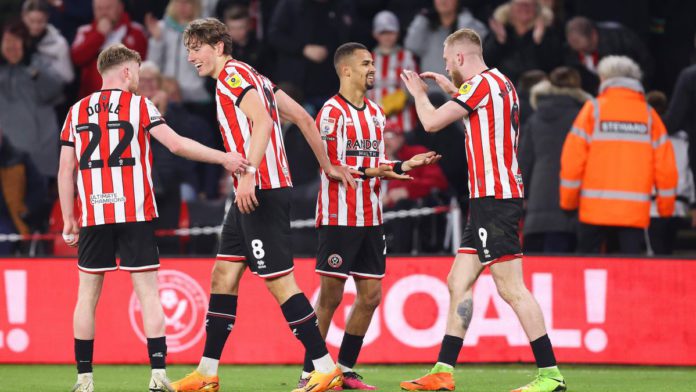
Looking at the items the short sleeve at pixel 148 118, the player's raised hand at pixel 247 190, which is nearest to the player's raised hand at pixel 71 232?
the short sleeve at pixel 148 118

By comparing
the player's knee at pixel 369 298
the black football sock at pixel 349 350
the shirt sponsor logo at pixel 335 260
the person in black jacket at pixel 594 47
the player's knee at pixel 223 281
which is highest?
the person in black jacket at pixel 594 47

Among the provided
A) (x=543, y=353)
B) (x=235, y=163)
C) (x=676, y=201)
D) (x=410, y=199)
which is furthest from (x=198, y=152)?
(x=676, y=201)

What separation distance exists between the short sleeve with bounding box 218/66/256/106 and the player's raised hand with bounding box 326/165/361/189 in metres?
0.91

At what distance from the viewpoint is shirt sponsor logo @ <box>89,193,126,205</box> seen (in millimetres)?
7703

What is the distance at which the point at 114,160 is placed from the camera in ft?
25.3

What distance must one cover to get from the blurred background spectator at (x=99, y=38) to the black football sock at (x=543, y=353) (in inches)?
304

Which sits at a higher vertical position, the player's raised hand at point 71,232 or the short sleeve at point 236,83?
the short sleeve at point 236,83

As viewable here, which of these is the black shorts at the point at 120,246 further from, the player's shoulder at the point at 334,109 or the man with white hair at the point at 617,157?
the man with white hair at the point at 617,157

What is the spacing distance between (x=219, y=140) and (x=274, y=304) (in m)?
4.09

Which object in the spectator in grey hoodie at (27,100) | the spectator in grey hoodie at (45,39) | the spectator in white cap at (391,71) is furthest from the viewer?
the spectator in grey hoodie at (45,39)

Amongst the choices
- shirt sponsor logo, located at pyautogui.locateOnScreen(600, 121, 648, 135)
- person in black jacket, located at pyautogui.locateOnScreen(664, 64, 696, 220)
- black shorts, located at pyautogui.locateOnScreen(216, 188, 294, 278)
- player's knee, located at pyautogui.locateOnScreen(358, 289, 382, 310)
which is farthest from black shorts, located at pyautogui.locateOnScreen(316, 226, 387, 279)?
person in black jacket, located at pyautogui.locateOnScreen(664, 64, 696, 220)

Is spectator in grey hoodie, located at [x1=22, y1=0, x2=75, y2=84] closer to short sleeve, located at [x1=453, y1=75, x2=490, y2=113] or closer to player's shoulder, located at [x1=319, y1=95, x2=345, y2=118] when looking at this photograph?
player's shoulder, located at [x1=319, y1=95, x2=345, y2=118]

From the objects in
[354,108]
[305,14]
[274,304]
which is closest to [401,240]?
[274,304]

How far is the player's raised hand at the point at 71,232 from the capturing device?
788cm
